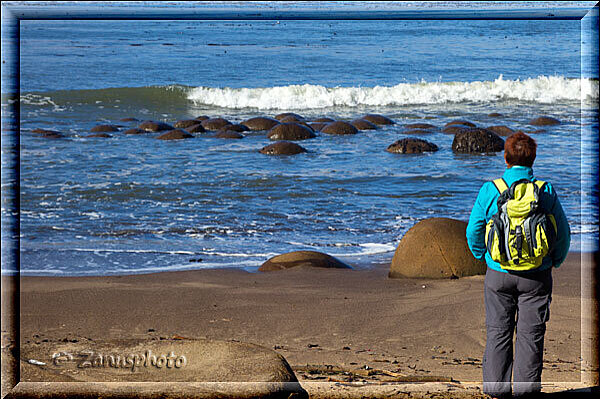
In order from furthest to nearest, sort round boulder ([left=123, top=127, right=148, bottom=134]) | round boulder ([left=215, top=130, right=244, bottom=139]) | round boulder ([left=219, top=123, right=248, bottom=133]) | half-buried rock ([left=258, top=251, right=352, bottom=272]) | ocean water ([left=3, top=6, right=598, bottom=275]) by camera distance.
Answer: round boulder ([left=219, top=123, right=248, bottom=133])
round boulder ([left=123, top=127, right=148, bottom=134])
round boulder ([left=215, top=130, right=244, bottom=139])
ocean water ([left=3, top=6, right=598, bottom=275])
half-buried rock ([left=258, top=251, right=352, bottom=272])

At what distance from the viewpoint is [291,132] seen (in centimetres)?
1773

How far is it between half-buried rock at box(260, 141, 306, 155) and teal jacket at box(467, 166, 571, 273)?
12.1 m

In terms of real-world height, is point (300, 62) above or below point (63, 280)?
above

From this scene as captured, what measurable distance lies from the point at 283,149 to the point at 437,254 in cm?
888

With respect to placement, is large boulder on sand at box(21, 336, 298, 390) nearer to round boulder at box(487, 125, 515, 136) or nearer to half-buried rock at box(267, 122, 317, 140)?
half-buried rock at box(267, 122, 317, 140)

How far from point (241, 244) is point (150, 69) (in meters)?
23.6

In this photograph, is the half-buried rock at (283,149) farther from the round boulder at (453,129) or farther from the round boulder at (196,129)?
the round boulder at (453,129)

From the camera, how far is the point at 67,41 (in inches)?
1470

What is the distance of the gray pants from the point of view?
12.4ft

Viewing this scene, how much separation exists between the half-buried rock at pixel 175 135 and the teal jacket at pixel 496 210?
14.6 m

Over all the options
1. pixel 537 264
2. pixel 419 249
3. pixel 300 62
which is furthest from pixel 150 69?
pixel 537 264

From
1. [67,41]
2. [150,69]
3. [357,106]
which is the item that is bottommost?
[357,106]

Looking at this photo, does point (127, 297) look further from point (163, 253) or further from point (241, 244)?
point (241, 244)

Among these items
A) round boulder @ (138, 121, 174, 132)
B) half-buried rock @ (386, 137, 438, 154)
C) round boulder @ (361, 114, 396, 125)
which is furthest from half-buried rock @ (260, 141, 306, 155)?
round boulder @ (361, 114, 396, 125)
